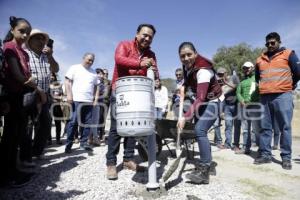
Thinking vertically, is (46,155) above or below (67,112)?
below

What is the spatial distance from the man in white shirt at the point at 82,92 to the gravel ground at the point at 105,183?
95 centimetres

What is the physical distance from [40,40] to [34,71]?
49cm

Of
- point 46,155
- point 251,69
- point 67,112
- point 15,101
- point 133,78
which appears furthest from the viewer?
point 67,112

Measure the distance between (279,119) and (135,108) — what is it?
3.51 meters

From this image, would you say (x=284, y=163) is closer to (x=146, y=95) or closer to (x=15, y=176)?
(x=146, y=95)

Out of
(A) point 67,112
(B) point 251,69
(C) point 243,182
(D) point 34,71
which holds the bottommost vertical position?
(C) point 243,182

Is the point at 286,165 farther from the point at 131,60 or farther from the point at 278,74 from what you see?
the point at 131,60

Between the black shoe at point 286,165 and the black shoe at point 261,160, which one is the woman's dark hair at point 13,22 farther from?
the black shoe at point 286,165

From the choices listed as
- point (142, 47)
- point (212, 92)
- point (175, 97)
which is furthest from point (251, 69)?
point (142, 47)

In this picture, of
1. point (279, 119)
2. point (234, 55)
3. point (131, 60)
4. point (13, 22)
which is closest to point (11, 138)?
point (13, 22)

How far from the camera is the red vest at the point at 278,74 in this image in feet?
18.4

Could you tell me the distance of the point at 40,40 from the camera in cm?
467

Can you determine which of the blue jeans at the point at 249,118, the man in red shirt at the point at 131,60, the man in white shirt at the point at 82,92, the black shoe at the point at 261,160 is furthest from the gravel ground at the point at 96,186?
the blue jeans at the point at 249,118

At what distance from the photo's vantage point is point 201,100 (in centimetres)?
420
